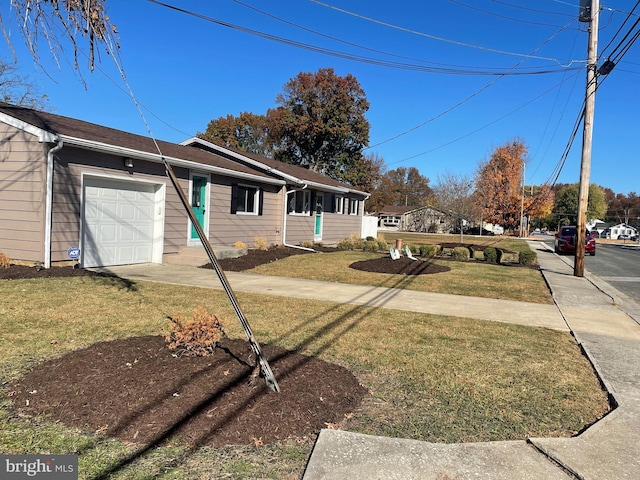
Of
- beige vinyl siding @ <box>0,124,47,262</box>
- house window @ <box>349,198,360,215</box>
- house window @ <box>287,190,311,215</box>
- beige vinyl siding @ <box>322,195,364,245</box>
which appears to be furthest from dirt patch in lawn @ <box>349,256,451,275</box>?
house window @ <box>349,198,360,215</box>

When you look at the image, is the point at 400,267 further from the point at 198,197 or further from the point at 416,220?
the point at 416,220

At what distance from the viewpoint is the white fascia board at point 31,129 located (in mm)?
9141

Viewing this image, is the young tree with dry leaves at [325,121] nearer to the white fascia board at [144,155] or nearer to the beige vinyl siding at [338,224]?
the beige vinyl siding at [338,224]

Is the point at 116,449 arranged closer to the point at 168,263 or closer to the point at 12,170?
the point at 12,170

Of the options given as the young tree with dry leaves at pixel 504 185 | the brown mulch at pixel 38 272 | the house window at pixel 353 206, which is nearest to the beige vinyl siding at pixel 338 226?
the house window at pixel 353 206

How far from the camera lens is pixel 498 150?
54469mm

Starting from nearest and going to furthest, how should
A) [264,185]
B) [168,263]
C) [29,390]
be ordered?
[29,390]
[168,263]
[264,185]

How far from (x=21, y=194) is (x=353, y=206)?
706 inches

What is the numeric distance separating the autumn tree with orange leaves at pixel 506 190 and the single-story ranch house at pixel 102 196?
147 feet

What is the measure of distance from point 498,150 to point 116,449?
58.0 metres

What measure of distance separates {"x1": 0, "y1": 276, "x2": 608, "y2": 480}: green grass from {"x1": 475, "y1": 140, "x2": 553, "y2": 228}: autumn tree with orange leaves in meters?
51.9

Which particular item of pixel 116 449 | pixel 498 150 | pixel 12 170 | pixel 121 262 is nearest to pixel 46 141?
pixel 12 170

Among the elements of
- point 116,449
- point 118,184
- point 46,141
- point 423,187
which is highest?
point 423,187

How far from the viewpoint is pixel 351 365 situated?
15.1ft
